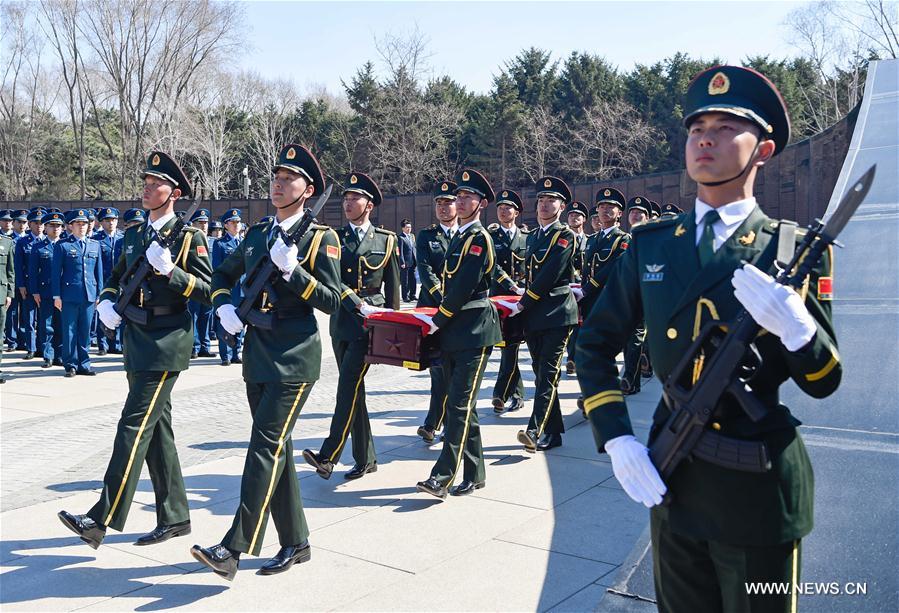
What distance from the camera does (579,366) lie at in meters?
2.92

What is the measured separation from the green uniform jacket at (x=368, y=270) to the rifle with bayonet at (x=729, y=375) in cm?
465

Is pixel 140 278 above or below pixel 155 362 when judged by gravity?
above

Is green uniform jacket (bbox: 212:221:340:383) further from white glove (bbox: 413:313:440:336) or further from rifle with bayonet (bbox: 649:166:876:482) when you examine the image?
rifle with bayonet (bbox: 649:166:876:482)

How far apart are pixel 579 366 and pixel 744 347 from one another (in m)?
0.62

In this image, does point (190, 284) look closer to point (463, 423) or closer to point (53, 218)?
point (463, 423)

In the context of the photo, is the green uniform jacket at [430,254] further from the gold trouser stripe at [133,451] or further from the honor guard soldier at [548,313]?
the gold trouser stripe at [133,451]

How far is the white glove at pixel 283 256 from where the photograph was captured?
4746mm

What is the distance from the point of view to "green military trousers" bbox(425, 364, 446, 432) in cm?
794

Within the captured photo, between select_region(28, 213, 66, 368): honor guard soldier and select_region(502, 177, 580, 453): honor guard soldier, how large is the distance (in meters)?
8.20

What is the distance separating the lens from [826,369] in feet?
8.11

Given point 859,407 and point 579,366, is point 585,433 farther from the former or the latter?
point 579,366

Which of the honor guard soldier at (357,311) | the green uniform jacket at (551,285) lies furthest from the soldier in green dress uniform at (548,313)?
the honor guard soldier at (357,311)

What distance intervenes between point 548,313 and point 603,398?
5169 millimetres

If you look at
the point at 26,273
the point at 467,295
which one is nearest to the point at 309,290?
the point at 467,295
